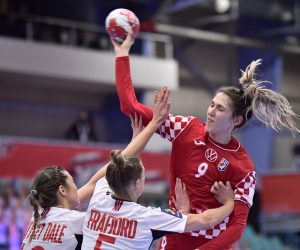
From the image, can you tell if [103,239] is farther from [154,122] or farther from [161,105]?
[161,105]

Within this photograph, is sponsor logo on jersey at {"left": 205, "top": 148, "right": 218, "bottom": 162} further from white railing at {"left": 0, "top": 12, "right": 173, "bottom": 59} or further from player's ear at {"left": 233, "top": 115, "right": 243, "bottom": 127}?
white railing at {"left": 0, "top": 12, "right": 173, "bottom": 59}

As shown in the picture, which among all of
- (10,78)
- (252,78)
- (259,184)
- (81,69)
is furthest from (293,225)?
(252,78)

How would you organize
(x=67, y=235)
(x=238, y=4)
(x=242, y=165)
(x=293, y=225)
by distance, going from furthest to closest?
(x=238, y=4)
(x=293, y=225)
(x=242, y=165)
(x=67, y=235)

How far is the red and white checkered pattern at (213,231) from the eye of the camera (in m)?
4.61

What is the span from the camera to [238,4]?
20.5 m

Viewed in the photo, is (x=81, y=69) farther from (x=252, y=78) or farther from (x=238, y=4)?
(x=252, y=78)

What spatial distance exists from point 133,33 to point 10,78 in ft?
43.4

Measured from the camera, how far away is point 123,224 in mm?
4012

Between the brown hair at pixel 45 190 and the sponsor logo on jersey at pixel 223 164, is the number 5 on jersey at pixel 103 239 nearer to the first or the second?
the brown hair at pixel 45 190

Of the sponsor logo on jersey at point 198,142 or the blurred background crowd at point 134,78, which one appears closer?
the sponsor logo on jersey at point 198,142

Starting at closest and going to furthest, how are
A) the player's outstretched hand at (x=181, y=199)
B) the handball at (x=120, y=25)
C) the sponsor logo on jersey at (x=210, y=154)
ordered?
the player's outstretched hand at (x=181, y=199) → the sponsor logo on jersey at (x=210, y=154) → the handball at (x=120, y=25)

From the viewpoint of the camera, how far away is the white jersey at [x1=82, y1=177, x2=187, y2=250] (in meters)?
3.99

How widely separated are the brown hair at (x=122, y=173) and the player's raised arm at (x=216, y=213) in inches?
18.4

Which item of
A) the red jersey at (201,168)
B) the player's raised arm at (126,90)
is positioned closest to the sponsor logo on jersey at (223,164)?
the red jersey at (201,168)
